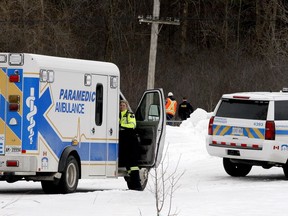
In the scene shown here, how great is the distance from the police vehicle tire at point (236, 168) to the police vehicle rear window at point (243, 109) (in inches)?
49.9

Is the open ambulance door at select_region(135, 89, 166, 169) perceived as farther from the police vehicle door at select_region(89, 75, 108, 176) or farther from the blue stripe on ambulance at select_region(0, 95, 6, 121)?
the blue stripe on ambulance at select_region(0, 95, 6, 121)

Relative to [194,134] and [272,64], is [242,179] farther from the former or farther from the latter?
[272,64]

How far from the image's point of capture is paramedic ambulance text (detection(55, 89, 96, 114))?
61.1 feet

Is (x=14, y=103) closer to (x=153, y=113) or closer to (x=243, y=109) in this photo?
(x=153, y=113)

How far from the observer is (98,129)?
19781 mm

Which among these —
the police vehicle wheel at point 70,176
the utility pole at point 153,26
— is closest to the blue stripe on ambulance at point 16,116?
the police vehicle wheel at point 70,176

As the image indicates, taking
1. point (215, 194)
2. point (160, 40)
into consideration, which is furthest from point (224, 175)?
point (160, 40)

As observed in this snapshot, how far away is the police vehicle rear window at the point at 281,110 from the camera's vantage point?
2231 centimetres

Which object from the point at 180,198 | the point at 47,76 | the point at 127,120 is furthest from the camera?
the point at 127,120

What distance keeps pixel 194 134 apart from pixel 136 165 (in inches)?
511

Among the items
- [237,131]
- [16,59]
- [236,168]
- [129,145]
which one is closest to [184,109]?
[236,168]

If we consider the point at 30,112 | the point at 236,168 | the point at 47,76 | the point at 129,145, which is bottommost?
the point at 236,168

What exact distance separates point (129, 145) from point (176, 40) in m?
47.9

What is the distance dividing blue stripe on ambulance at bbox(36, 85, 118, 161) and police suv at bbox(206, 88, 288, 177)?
A: 319cm
